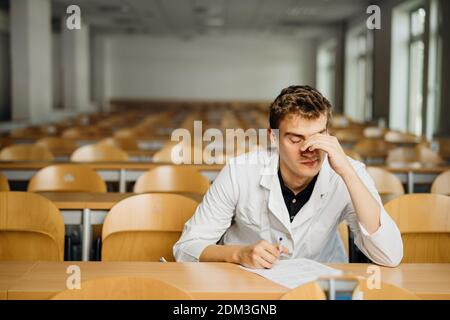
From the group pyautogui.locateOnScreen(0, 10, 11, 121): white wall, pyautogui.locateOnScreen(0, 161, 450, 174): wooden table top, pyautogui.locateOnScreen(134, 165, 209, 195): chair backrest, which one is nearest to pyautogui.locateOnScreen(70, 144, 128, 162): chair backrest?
pyautogui.locateOnScreen(0, 161, 450, 174): wooden table top

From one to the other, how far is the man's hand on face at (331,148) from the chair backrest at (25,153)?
3926mm

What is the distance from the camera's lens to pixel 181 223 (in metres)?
2.80

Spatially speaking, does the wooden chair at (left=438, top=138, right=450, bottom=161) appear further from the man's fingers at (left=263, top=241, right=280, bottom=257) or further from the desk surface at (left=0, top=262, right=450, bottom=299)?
the man's fingers at (left=263, top=241, right=280, bottom=257)

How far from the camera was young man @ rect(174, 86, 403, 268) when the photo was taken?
2109 mm

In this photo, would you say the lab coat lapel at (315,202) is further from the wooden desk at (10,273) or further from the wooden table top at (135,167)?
the wooden table top at (135,167)

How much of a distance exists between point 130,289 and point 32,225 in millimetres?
1286

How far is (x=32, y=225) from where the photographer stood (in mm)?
2754

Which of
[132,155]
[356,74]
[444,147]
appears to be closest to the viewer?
[132,155]

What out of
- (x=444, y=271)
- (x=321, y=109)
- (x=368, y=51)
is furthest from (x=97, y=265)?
(x=368, y=51)

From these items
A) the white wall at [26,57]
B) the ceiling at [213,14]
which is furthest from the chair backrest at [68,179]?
the ceiling at [213,14]

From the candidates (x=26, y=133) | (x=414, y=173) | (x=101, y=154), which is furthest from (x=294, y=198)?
(x=26, y=133)

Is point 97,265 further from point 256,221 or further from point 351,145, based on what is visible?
point 351,145

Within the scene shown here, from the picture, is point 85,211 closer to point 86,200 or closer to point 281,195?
point 86,200
